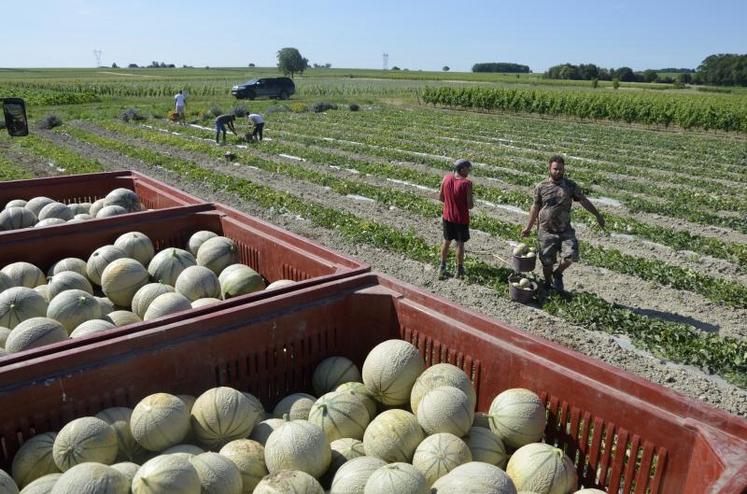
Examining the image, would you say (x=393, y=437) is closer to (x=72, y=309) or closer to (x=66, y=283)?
(x=72, y=309)

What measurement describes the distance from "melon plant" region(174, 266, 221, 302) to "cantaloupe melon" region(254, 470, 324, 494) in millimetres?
2101

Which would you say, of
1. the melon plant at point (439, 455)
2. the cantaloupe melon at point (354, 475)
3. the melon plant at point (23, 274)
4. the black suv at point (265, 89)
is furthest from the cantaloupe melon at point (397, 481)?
the black suv at point (265, 89)

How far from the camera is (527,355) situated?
3057 mm

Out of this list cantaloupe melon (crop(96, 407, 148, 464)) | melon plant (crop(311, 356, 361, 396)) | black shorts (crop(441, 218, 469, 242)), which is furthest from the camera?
black shorts (crop(441, 218, 469, 242))

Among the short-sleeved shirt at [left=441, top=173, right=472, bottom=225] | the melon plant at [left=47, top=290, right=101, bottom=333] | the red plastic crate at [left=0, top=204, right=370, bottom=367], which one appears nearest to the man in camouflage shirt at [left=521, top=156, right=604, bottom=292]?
the short-sleeved shirt at [left=441, top=173, right=472, bottom=225]

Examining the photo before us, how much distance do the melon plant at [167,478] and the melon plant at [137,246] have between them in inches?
108

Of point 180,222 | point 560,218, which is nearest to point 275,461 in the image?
point 180,222

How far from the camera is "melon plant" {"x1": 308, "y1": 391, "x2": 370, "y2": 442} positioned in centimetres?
→ 310

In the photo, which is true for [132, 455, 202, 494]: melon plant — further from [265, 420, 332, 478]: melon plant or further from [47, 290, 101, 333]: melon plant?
[47, 290, 101, 333]: melon plant

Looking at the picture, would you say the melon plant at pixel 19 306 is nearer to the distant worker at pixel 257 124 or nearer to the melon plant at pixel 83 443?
the melon plant at pixel 83 443

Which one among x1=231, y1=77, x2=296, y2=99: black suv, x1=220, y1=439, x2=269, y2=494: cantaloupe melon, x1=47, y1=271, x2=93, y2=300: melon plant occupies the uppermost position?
x1=231, y1=77, x2=296, y2=99: black suv

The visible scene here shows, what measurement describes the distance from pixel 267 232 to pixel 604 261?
607cm

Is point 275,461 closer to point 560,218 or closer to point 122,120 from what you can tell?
point 560,218

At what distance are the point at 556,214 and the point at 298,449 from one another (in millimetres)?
5638
